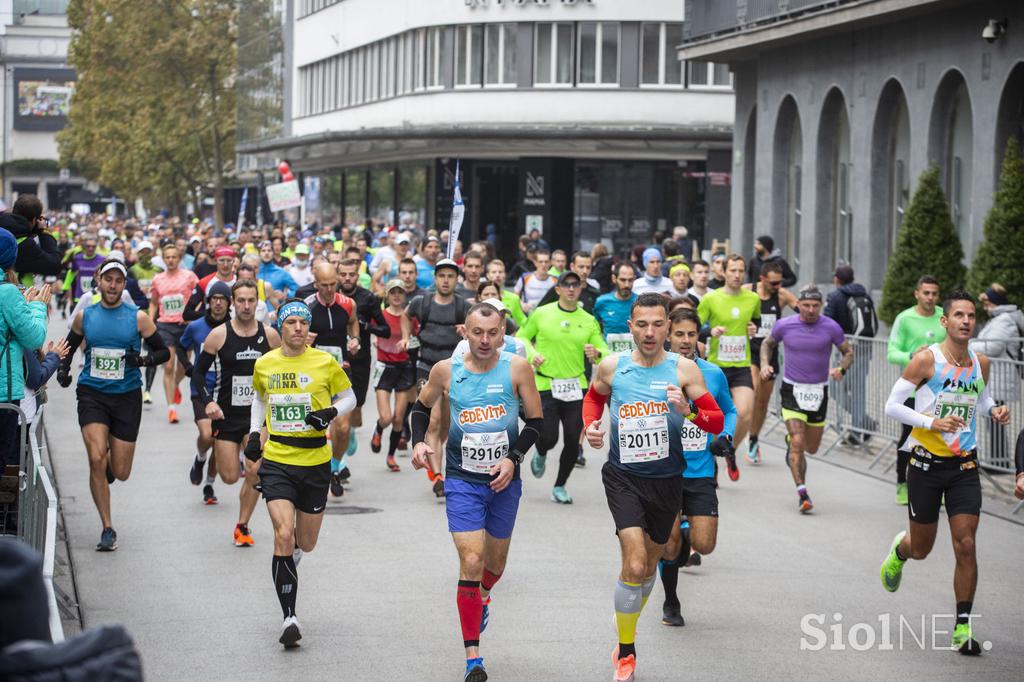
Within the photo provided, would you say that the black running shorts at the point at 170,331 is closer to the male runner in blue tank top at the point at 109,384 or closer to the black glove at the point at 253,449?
the male runner in blue tank top at the point at 109,384

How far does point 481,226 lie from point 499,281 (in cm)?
3352

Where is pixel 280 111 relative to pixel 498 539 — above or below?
above

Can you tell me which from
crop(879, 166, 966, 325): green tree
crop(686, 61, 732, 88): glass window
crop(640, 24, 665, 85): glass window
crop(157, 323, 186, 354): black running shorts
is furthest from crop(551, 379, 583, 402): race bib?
crop(640, 24, 665, 85): glass window

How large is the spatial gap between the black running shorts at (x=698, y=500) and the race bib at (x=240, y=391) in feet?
12.8

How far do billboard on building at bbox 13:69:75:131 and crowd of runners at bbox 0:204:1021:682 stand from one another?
144 metres

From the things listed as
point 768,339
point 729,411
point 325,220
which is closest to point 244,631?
point 729,411

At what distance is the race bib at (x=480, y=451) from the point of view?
8172mm

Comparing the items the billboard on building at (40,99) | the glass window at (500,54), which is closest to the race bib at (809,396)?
the glass window at (500,54)

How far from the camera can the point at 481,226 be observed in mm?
49406

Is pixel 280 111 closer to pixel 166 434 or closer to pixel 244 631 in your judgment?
pixel 166 434

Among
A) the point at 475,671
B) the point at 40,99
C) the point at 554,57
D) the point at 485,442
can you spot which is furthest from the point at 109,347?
the point at 40,99

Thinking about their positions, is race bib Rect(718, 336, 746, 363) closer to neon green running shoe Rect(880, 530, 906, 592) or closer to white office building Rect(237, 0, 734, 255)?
neon green running shoe Rect(880, 530, 906, 592)

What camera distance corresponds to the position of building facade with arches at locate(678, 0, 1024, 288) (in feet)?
74.7

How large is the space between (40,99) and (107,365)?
500ft
